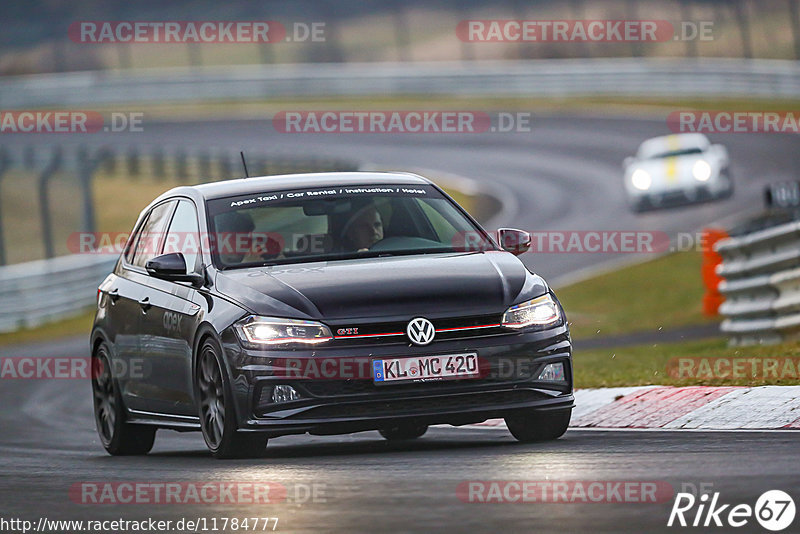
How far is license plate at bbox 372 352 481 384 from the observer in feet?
28.1

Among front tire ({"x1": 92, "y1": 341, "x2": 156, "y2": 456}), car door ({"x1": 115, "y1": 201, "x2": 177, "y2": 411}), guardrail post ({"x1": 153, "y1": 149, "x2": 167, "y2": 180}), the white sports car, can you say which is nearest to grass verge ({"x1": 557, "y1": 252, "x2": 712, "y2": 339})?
the white sports car

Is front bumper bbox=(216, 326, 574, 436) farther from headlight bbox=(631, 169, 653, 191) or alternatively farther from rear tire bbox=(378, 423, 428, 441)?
headlight bbox=(631, 169, 653, 191)

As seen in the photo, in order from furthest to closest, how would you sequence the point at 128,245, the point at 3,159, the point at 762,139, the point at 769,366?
the point at 762,139 < the point at 3,159 < the point at 769,366 < the point at 128,245

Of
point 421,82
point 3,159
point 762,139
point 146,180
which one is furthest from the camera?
point 421,82

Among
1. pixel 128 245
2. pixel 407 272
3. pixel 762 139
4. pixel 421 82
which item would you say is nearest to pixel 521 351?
pixel 407 272

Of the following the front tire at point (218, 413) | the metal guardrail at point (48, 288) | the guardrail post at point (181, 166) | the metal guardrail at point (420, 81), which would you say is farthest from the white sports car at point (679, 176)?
the front tire at point (218, 413)

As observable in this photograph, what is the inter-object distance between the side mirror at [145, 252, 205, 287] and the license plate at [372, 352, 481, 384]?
1.42 m

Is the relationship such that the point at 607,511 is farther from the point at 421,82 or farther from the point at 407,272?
the point at 421,82

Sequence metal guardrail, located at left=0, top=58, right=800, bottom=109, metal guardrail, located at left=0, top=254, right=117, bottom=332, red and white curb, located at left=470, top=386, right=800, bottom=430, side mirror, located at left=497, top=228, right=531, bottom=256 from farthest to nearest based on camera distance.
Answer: metal guardrail, located at left=0, top=58, right=800, bottom=109 → metal guardrail, located at left=0, top=254, right=117, bottom=332 → side mirror, located at left=497, top=228, right=531, bottom=256 → red and white curb, located at left=470, top=386, right=800, bottom=430

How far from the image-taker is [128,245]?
1121cm

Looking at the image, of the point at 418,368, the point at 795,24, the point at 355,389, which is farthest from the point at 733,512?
the point at 795,24

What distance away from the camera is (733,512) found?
245 inches

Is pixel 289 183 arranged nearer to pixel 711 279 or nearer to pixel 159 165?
pixel 711 279

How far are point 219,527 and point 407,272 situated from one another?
2798 millimetres
